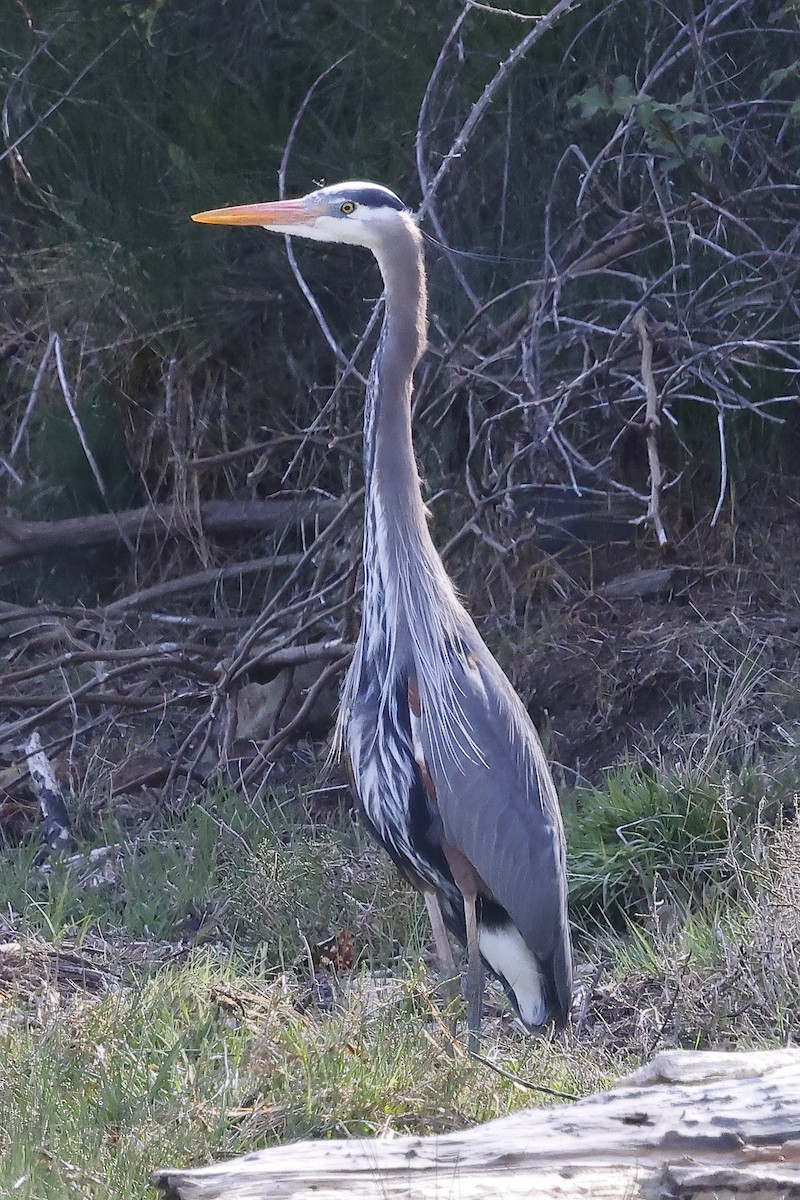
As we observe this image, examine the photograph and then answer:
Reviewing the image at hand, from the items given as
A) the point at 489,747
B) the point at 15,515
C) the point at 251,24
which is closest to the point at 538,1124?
the point at 489,747

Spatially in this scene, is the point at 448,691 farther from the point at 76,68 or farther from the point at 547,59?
the point at 76,68

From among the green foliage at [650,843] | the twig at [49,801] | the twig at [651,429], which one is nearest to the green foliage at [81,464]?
the twig at [49,801]

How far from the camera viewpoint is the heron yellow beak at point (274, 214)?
3.94 m

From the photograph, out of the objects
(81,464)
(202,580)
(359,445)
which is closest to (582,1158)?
(359,445)

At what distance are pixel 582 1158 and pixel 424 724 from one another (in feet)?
5.96

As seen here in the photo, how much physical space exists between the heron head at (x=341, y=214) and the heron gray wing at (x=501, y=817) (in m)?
1.23

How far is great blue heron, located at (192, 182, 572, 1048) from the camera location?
12.7 ft

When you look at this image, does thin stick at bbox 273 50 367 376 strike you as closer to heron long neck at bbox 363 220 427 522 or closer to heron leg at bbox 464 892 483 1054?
heron long neck at bbox 363 220 427 522

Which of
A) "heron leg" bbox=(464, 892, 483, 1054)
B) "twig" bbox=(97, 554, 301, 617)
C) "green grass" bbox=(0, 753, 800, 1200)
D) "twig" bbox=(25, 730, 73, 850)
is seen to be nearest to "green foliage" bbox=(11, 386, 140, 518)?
"twig" bbox=(97, 554, 301, 617)

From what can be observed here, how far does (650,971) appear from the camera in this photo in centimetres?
399

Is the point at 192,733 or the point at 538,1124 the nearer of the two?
the point at 538,1124

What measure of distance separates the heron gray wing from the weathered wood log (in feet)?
5.02

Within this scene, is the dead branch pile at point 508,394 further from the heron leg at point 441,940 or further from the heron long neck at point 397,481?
the heron leg at point 441,940

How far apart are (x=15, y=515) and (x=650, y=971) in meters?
4.58
